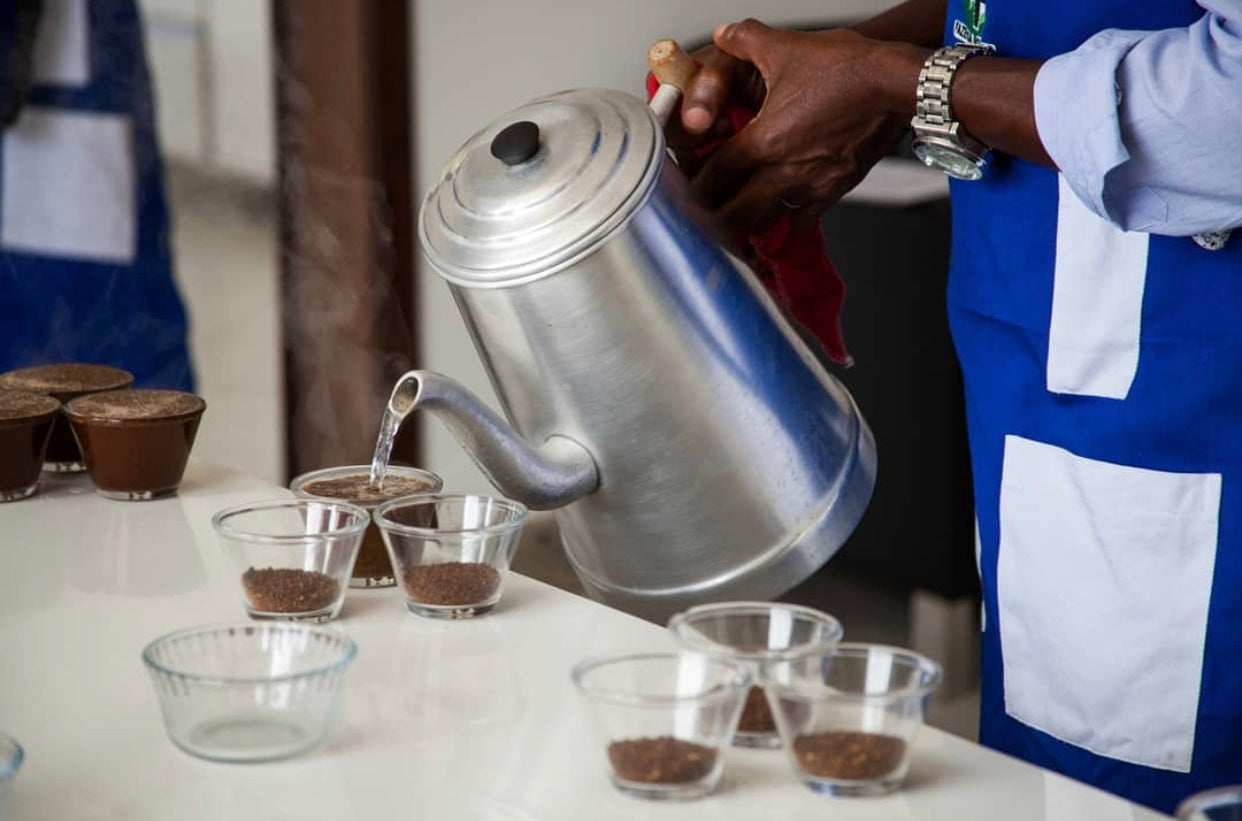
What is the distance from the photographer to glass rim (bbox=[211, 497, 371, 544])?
3.76 feet

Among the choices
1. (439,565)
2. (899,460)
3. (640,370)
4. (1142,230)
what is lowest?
(899,460)

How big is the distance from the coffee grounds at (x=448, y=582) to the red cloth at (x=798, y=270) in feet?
1.22

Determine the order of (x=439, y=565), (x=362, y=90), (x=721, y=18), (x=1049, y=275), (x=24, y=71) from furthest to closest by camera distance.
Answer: (x=721, y=18)
(x=362, y=90)
(x=24, y=71)
(x=1049, y=275)
(x=439, y=565)

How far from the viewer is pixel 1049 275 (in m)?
1.32

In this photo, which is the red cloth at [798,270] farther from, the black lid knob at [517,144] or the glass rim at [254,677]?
the glass rim at [254,677]

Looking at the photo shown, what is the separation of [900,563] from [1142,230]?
75.4 inches

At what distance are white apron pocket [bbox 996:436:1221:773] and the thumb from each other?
393 millimetres

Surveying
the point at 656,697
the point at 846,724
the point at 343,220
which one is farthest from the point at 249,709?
the point at 343,220

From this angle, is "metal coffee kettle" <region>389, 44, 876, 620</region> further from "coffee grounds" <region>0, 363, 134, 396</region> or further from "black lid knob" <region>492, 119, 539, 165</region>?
"coffee grounds" <region>0, 363, 134, 396</region>

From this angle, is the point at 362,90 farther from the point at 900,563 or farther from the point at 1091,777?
the point at 1091,777

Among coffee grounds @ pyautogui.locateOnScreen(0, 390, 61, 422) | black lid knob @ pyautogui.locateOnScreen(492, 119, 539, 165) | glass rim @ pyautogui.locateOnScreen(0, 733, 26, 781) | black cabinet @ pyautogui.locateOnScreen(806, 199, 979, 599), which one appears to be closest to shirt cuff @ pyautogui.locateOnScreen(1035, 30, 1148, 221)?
black lid knob @ pyautogui.locateOnScreen(492, 119, 539, 165)

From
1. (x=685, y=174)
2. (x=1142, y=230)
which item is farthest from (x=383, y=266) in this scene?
(x=1142, y=230)

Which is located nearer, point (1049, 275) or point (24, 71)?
point (1049, 275)

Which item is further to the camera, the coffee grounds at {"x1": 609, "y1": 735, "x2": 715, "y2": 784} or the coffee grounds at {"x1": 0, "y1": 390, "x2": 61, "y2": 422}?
the coffee grounds at {"x1": 0, "y1": 390, "x2": 61, "y2": 422}
